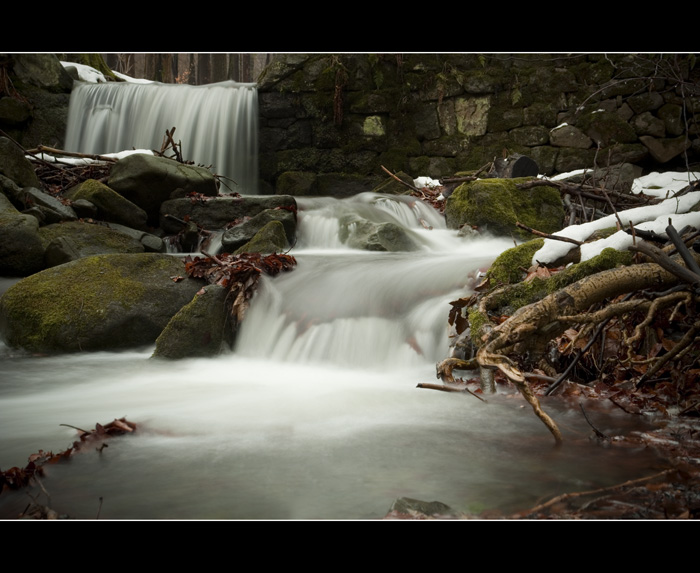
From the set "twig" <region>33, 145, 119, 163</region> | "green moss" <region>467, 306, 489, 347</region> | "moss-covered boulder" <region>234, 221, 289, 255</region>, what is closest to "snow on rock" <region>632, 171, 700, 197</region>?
"moss-covered boulder" <region>234, 221, 289, 255</region>

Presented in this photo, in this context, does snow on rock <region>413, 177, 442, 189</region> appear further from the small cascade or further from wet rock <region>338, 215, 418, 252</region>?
the small cascade

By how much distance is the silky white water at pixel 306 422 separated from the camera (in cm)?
208

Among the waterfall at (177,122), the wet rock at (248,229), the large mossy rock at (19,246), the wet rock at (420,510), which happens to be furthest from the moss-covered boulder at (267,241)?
the waterfall at (177,122)

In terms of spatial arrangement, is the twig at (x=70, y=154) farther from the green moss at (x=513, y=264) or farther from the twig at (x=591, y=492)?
the twig at (x=591, y=492)

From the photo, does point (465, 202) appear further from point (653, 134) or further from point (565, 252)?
→ point (653, 134)

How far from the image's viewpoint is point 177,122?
11.8m

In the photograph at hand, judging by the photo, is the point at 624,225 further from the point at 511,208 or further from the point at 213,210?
the point at 213,210

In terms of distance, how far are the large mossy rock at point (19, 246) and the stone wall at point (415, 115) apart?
598 centimetres

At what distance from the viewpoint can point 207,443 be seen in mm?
2639

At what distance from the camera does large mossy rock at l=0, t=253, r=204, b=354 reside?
4.96m

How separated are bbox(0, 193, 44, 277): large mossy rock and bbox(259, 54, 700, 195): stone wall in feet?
19.6

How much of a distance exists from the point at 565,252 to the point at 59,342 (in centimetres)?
415

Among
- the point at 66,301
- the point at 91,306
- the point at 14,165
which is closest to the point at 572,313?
the point at 91,306

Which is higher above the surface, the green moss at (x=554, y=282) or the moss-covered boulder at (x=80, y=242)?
the green moss at (x=554, y=282)
